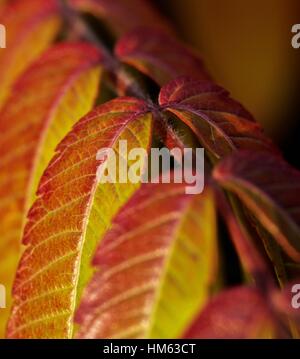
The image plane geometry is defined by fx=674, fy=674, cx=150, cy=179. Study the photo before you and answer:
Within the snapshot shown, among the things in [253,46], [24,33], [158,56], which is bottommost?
[158,56]

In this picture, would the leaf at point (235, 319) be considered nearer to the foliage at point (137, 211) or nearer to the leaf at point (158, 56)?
the foliage at point (137, 211)

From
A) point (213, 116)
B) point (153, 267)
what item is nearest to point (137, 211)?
point (153, 267)

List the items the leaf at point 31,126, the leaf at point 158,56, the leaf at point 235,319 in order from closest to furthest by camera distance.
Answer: the leaf at point 235,319
the leaf at point 31,126
the leaf at point 158,56

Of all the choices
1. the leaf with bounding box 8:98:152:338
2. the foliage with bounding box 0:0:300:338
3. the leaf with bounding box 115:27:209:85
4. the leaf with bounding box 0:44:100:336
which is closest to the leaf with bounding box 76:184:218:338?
the foliage with bounding box 0:0:300:338

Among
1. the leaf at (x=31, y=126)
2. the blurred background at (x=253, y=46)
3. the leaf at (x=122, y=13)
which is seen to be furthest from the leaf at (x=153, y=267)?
the blurred background at (x=253, y=46)

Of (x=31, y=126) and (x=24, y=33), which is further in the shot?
(x=24, y=33)

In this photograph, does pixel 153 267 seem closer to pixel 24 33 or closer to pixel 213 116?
pixel 213 116

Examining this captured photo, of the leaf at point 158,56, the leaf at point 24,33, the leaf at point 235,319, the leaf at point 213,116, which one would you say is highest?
the leaf at point 24,33

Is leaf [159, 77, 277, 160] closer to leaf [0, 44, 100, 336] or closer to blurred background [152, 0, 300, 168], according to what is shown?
leaf [0, 44, 100, 336]
